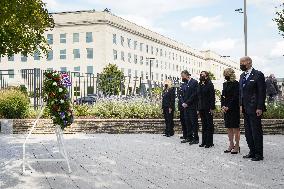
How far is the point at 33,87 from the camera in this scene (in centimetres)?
1952

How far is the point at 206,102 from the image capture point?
1105 cm

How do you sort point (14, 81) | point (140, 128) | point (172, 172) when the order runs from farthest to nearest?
point (14, 81)
point (140, 128)
point (172, 172)

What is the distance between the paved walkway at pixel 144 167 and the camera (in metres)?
6.99

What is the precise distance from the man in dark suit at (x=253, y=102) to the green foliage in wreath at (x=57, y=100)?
3771 millimetres

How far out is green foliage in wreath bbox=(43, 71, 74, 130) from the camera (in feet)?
26.8

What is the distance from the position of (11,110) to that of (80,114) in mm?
2751

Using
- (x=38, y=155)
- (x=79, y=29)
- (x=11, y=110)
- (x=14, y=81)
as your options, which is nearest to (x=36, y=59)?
(x=79, y=29)

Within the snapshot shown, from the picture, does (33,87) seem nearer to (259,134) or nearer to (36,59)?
(259,134)

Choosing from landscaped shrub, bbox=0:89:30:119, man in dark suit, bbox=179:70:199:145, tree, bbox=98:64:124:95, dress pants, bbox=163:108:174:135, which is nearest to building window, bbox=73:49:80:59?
tree, bbox=98:64:124:95

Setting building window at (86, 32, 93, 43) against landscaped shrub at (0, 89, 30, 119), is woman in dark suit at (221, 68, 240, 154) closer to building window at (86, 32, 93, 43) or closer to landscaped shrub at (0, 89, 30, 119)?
landscaped shrub at (0, 89, 30, 119)

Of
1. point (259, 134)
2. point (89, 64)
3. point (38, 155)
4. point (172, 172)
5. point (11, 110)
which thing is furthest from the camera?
point (89, 64)

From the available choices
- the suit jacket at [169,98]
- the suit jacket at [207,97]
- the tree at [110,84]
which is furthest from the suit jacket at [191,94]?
the tree at [110,84]

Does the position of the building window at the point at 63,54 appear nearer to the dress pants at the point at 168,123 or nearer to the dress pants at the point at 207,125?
the dress pants at the point at 168,123

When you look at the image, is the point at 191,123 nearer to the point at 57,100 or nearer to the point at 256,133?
the point at 256,133
